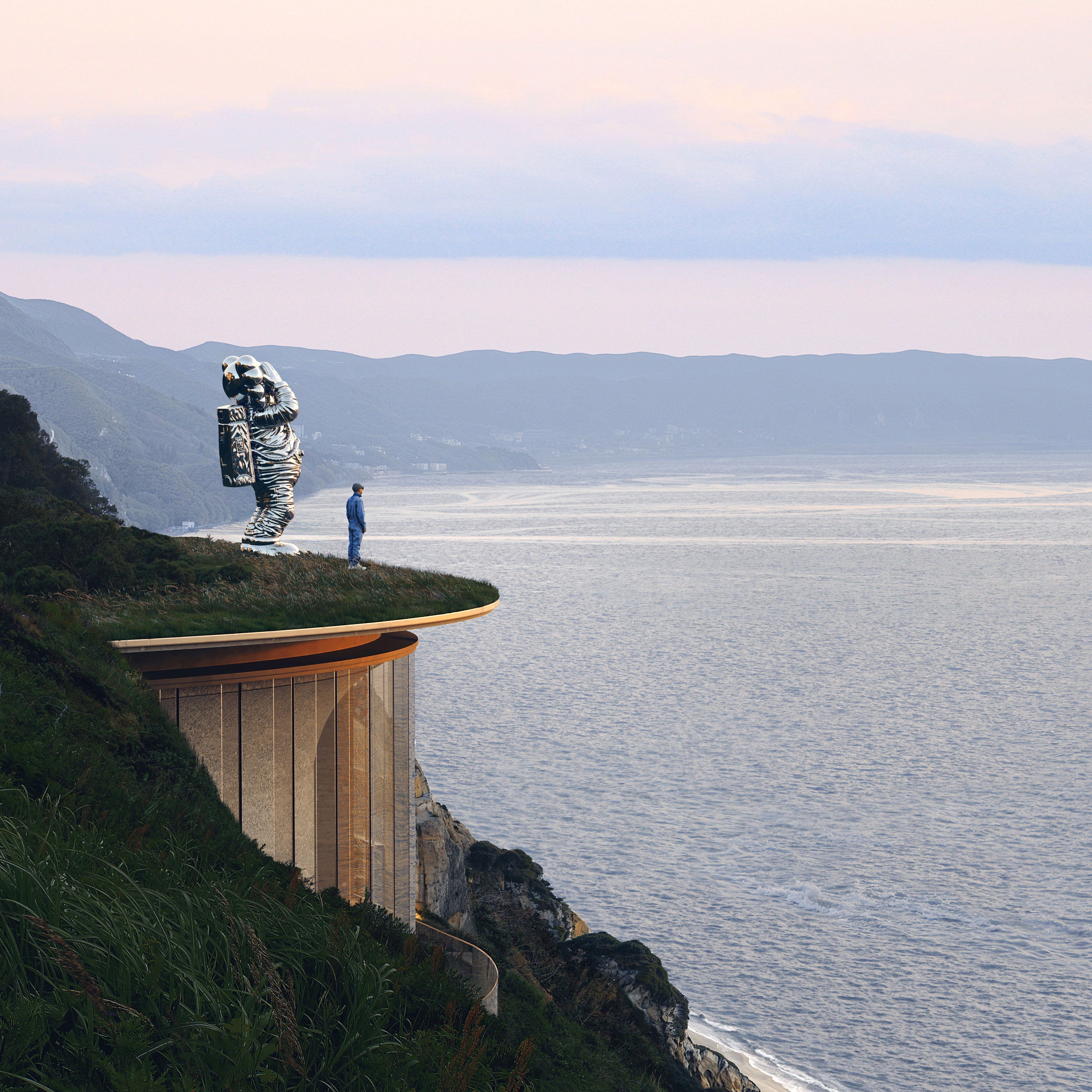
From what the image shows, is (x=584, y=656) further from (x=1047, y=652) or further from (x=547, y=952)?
(x=547, y=952)

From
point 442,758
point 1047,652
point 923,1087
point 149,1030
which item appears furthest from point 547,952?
point 1047,652

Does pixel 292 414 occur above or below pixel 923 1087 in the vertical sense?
above

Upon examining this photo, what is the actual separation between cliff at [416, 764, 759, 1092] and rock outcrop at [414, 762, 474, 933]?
0.02m

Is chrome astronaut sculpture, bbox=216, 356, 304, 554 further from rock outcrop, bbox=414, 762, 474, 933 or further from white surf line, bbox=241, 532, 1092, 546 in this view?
white surf line, bbox=241, 532, 1092, 546

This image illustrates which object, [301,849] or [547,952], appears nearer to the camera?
[301,849]

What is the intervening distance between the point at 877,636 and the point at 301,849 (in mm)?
71438

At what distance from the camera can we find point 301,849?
1608 centimetres

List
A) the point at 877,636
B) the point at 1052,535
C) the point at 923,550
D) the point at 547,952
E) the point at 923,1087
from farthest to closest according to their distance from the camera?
1. the point at 1052,535
2. the point at 923,550
3. the point at 877,636
4. the point at 923,1087
5. the point at 547,952

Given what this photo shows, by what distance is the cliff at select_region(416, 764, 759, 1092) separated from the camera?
23719 mm

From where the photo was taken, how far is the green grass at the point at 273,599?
573 inches

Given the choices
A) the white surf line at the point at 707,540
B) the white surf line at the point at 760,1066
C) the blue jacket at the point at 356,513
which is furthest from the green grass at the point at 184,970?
the white surf line at the point at 707,540

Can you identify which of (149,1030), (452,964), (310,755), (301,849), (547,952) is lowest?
(547,952)

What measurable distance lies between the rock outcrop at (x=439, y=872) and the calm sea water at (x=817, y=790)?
1059 centimetres

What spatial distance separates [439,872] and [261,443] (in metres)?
9.97
